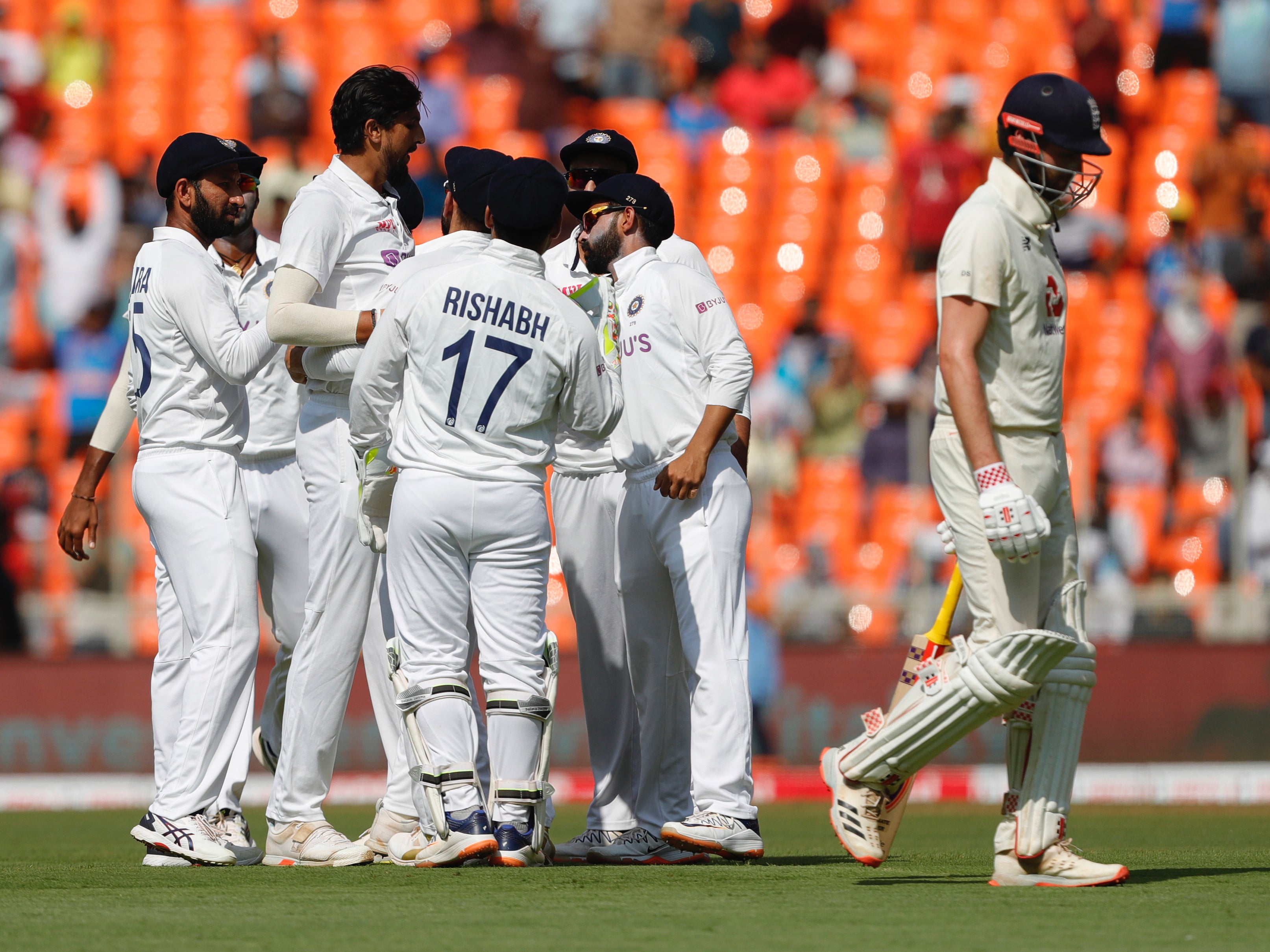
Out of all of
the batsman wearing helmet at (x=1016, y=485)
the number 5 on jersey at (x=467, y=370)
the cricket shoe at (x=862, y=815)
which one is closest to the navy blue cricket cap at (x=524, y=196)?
the number 5 on jersey at (x=467, y=370)

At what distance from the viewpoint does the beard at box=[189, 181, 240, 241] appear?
Result: 254 inches

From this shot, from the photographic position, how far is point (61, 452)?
13.7 meters

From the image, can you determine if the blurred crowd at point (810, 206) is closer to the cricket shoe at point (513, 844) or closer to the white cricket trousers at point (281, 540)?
the white cricket trousers at point (281, 540)

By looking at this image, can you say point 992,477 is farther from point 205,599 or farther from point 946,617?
point 205,599

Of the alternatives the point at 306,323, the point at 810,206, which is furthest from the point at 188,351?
the point at 810,206

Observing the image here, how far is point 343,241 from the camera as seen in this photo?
6.18 metres

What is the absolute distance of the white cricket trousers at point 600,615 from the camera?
261 inches

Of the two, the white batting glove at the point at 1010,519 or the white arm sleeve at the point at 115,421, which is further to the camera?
the white arm sleeve at the point at 115,421

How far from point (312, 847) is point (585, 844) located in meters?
1.04

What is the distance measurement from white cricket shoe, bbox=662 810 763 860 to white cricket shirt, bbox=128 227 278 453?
212 cm

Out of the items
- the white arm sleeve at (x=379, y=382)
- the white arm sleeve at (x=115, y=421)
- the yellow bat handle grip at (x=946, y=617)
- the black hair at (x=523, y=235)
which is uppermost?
the black hair at (x=523, y=235)

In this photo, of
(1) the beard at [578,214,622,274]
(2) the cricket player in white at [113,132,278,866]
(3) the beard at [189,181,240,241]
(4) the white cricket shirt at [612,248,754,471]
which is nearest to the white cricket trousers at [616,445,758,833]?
(4) the white cricket shirt at [612,248,754,471]

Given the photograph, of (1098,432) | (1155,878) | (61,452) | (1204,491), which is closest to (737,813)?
(1155,878)

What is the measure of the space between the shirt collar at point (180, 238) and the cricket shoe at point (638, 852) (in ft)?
8.55
